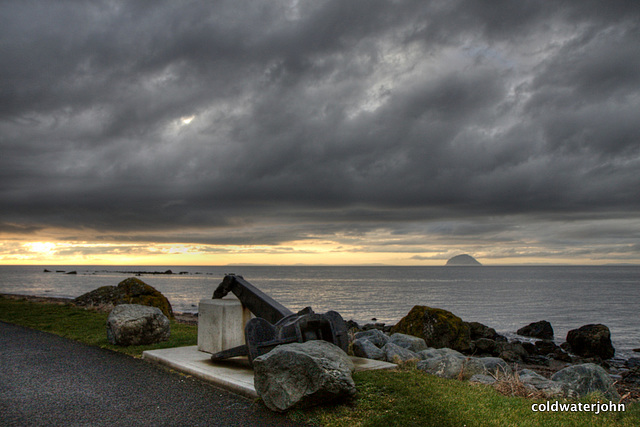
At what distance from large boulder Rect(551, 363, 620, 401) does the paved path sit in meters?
5.54

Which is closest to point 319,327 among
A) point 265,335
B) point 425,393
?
point 265,335

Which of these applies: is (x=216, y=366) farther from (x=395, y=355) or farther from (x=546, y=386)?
(x=546, y=386)

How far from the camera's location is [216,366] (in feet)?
25.2

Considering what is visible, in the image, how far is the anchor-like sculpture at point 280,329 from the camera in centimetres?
685

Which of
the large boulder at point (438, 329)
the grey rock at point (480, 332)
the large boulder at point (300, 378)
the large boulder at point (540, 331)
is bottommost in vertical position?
the large boulder at point (540, 331)

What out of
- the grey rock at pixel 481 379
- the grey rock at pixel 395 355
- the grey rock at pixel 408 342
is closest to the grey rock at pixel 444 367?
the grey rock at pixel 481 379

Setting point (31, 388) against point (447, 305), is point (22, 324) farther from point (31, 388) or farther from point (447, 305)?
point (447, 305)

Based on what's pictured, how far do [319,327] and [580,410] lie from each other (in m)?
3.82

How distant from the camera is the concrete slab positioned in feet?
21.3

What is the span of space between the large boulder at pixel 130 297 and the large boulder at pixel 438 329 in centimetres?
1183

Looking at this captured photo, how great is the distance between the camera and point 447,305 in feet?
151

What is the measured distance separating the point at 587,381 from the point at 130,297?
20300 millimetres

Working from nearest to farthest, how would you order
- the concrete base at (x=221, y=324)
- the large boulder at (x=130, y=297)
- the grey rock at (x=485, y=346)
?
the concrete base at (x=221, y=324) → the grey rock at (x=485, y=346) → the large boulder at (x=130, y=297)

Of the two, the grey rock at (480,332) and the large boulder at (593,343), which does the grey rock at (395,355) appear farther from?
the grey rock at (480,332)
